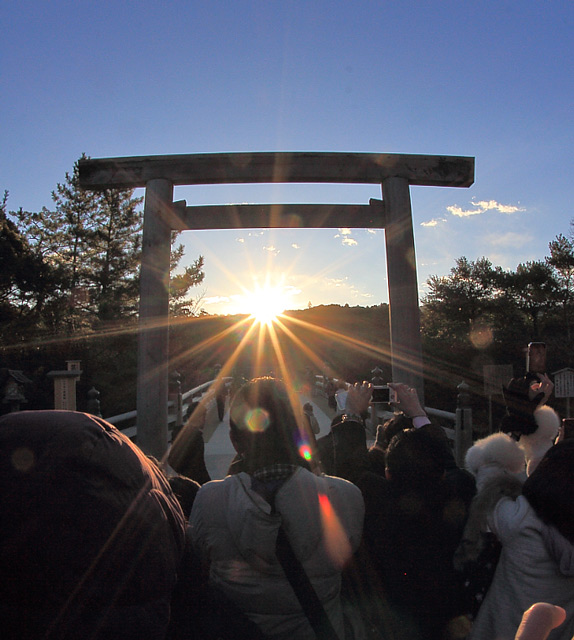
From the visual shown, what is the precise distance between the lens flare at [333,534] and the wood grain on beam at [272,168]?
3.59m

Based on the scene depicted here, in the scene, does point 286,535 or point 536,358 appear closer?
point 286,535

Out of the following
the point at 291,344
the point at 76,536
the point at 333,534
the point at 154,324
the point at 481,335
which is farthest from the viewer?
the point at 291,344

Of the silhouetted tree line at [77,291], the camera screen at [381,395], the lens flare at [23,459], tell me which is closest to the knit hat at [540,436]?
the camera screen at [381,395]

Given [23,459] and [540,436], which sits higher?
[23,459]

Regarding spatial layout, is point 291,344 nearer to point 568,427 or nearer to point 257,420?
point 568,427

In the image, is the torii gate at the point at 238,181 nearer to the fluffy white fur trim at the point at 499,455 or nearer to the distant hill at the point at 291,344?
the fluffy white fur trim at the point at 499,455

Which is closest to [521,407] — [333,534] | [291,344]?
[333,534]

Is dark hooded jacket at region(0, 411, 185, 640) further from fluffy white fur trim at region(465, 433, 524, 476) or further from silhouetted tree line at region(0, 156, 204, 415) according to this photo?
silhouetted tree line at region(0, 156, 204, 415)

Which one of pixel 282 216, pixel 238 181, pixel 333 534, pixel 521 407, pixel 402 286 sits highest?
pixel 238 181

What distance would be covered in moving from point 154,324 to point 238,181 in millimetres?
1688

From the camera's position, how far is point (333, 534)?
1594 millimetres

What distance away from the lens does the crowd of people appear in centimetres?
83

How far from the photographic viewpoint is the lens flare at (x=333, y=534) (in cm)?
157

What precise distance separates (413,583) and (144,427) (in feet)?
9.90
